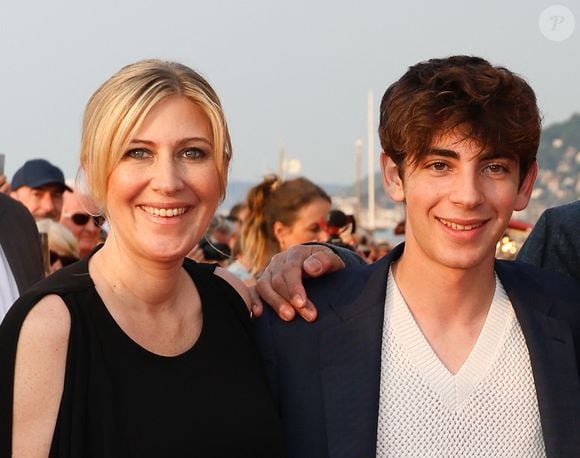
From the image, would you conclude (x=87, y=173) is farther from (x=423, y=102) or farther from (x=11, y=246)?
(x=11, y=246)

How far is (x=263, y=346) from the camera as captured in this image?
346 cm

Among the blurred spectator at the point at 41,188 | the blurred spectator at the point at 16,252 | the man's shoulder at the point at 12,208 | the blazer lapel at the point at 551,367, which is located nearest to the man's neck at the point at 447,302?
the blazer lapel at the point at 551,367

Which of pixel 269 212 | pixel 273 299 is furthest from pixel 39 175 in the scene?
pixel 273 299

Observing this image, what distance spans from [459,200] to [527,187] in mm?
373

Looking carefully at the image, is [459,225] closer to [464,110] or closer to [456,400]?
[464,110]

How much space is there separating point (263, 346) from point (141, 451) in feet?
1.92

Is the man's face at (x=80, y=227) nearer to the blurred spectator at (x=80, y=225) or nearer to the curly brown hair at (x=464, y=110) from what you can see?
the blurred spectator at (x=80, y=225)

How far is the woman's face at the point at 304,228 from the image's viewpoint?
7.47 metres

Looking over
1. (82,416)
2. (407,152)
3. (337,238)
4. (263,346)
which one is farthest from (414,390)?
(337,238)

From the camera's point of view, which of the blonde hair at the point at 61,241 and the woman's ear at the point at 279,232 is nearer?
the blonde hair at the point at 61,241

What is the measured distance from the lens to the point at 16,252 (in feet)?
16.2

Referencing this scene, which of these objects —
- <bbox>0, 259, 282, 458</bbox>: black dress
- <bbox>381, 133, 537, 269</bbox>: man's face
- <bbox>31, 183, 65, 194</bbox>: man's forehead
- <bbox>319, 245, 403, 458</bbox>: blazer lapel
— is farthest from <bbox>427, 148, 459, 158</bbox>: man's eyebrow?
<bbox>31, 183, 65, 194</bbox>: man's forehead

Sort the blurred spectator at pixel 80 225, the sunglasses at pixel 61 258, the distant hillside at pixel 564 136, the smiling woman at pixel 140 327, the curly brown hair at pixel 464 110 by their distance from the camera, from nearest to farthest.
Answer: the smiling woman at pixel 140 327
the curly brown hair at pixel 464 110
the sunglasses at pixel 61 258
the blurred spectator at pixel 80 225
the distant hillside at pixel 564 136


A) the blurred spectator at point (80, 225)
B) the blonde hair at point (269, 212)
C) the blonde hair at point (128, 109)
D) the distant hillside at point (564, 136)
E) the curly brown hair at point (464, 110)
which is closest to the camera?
the blonde hair at point (128, 109)
